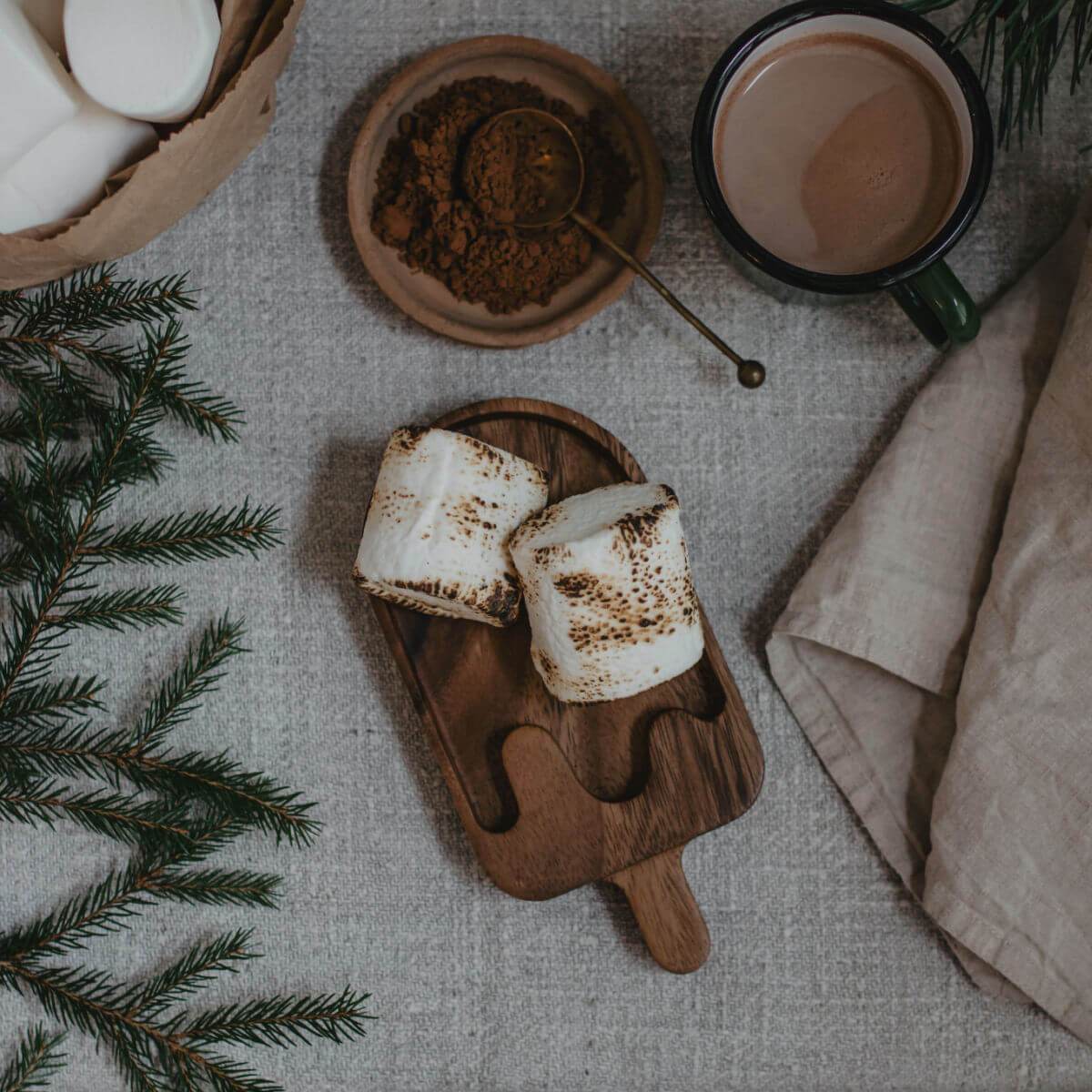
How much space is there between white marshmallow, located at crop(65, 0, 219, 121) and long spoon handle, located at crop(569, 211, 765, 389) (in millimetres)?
295

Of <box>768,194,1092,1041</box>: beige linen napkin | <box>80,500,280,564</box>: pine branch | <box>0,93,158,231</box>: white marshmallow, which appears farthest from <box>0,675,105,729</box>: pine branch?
<box>768,194,1092,1041</box>: beige linen napkin

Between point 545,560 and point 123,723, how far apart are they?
415mm

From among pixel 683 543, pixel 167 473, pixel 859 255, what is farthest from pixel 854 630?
pixel 167 473

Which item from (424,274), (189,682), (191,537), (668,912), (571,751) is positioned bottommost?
(668,912)

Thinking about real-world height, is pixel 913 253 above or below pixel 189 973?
above

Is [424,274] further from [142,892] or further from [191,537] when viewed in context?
[142,892]

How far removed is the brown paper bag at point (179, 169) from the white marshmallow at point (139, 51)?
0.07 feet

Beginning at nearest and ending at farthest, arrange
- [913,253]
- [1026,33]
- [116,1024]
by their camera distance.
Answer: [1026,33] → [913,253] → [116,1024]

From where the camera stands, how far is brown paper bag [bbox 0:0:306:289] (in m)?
0.69

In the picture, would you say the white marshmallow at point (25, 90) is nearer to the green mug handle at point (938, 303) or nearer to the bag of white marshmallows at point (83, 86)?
the bag of white marshmallows at point (83, 86)

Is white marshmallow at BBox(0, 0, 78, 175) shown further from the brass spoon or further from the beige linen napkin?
the beige linen napkin

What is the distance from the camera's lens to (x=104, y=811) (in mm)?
803

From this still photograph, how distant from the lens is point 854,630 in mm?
811

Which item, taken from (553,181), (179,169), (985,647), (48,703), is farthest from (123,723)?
(985,647)
